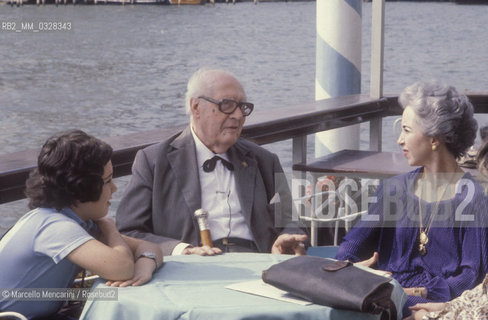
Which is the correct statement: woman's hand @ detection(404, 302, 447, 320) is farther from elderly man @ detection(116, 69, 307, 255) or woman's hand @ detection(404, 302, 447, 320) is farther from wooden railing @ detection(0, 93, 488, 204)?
wooden railing @ detection(0, 93, 488, 204)

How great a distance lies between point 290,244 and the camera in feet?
9.29

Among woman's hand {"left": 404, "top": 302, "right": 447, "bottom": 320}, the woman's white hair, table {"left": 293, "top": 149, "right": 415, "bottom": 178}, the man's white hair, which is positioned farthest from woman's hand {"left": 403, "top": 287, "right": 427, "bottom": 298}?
table {"left": 293, "top": 149, "right": 415, "bottom": 178}

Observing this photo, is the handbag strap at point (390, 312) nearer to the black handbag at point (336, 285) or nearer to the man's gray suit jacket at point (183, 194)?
the black handbag at point (336, 285)

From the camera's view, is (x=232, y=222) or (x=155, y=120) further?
(x=155, y=120)

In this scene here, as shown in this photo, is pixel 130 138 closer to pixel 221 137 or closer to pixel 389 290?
pixel 221 137

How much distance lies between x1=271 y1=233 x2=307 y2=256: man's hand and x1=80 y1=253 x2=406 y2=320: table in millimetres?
488

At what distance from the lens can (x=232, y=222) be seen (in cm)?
302

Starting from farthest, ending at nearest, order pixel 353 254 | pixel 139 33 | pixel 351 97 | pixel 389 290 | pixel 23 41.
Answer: pixel 139 33
pixel 23 41
pixel 351 97
pixel 353 254
pixel 389 290

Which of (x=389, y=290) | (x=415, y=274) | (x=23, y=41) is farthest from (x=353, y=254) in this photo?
(x=23, y=41)

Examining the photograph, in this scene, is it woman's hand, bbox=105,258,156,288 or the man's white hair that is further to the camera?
the man's white hair

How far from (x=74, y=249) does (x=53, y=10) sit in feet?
205

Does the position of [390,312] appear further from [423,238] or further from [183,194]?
[183,194]

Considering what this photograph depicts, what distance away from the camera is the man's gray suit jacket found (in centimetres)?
293

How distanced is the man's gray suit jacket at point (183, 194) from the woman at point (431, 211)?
1.10ft
